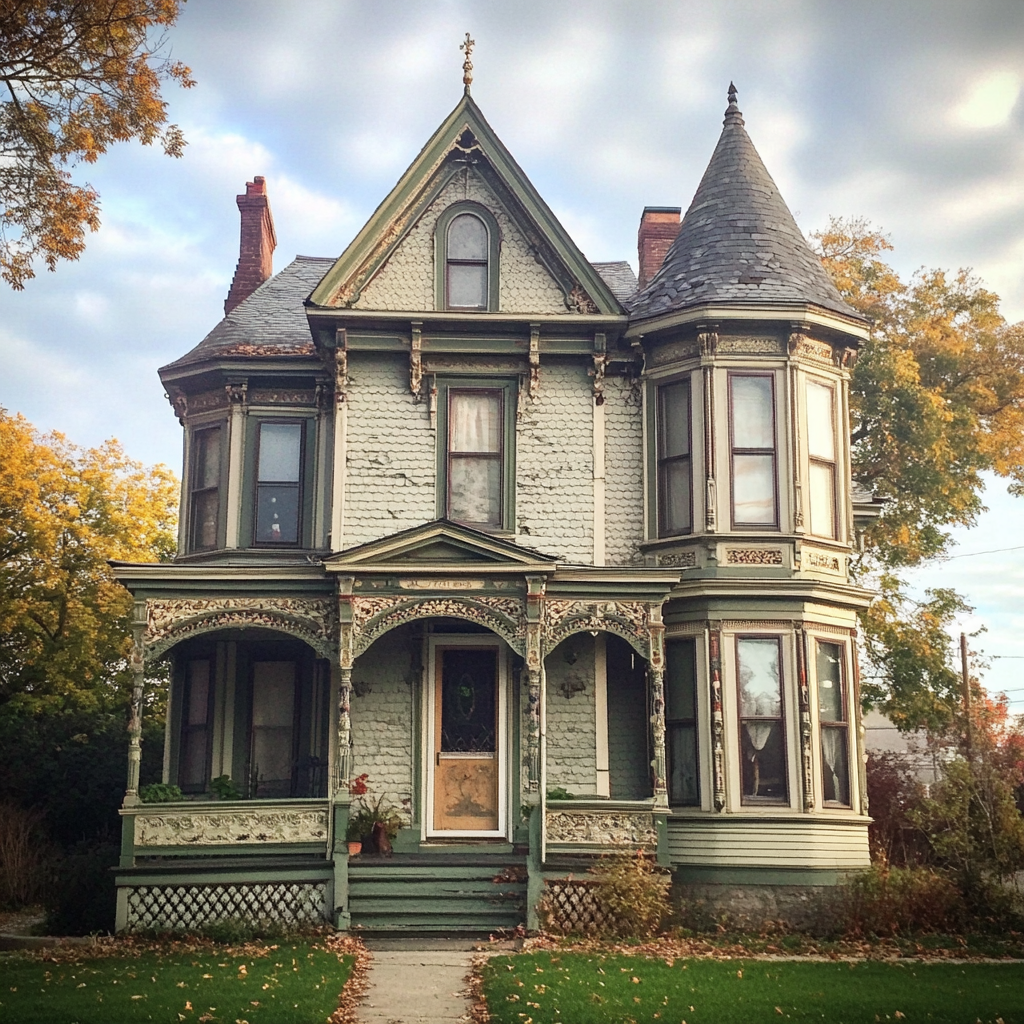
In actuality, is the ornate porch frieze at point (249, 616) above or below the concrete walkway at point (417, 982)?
above

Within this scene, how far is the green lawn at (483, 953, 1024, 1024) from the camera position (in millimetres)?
11023

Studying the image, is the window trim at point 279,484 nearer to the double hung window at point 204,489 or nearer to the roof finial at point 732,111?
the double hung window at point 204,489

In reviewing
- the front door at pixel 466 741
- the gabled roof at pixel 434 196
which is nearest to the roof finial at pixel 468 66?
the gabled roof at pixel 434 196

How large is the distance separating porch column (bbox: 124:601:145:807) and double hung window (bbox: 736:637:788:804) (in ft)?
25.7

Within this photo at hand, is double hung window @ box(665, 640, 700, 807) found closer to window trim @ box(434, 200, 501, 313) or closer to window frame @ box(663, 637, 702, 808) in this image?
window frame @ box(663, 637, 702, 808)

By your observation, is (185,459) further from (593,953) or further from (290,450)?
(593,953)

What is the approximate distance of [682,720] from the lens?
1778cm

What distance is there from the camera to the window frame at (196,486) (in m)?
19.7

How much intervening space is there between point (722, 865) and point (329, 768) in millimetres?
5380

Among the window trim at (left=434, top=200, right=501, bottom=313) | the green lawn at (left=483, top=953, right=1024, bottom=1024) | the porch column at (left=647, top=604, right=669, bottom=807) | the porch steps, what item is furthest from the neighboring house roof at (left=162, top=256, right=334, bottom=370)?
the green lawn at (left=483, top=953, right=1024, bottom=1024)

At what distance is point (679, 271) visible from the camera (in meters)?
19.3

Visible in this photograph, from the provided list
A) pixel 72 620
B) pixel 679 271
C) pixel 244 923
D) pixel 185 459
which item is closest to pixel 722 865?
pixel 244 923

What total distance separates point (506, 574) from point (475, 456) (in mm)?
2740

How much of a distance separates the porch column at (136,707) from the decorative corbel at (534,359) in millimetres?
6272
